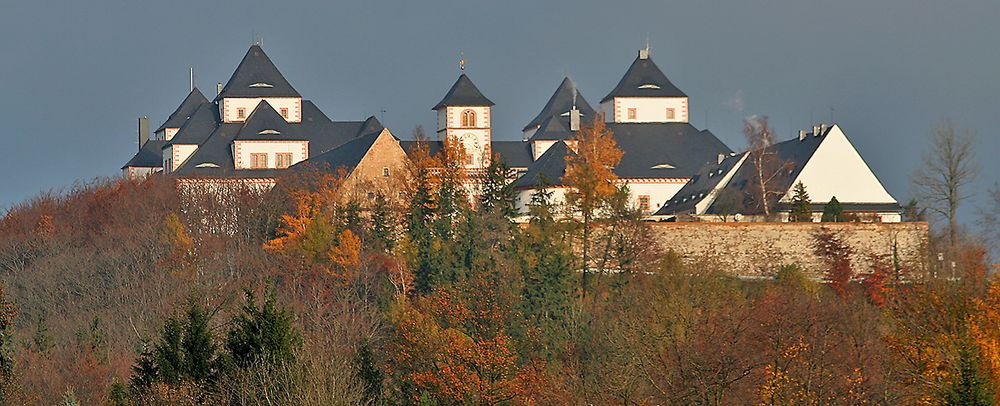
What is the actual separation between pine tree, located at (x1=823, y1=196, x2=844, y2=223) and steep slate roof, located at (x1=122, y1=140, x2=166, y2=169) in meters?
38.6

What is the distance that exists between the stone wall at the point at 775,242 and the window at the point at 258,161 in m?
25.7

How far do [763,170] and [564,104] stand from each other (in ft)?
108

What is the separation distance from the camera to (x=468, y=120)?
7819cm

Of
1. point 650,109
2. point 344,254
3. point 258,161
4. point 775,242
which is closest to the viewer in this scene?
point 344,254

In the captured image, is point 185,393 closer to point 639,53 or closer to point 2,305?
point 2,305

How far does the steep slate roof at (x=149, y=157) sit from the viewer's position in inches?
3516

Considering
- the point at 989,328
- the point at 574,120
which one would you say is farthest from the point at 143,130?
the point at 989,328

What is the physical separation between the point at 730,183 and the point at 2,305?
3656 cm

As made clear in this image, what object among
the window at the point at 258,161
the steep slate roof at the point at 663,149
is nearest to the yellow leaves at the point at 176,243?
the window at the point at 258,161

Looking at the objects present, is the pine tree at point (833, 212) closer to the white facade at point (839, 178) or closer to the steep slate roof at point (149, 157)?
the white facade at point (839, 178)

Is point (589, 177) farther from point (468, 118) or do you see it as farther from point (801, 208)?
point (468, 118)

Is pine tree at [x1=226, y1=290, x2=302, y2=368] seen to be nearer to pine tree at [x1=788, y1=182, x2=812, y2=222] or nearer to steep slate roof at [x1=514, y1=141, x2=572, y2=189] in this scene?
pine tree at [x1=788, y1=182, x2=812, y2=222]

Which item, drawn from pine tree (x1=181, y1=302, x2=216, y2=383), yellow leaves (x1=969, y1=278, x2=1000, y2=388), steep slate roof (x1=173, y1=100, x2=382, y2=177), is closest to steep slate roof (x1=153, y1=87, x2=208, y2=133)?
steep slate roof (x1=173, y1=100, x2=382, y2=177)

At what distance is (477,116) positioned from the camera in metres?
78.4
